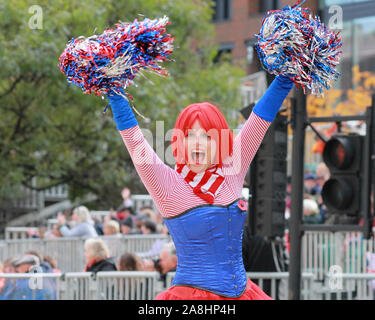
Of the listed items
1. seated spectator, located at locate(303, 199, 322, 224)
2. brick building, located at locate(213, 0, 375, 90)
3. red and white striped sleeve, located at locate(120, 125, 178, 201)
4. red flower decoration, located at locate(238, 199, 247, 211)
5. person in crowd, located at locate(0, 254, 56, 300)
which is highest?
brick building, located at locate(213, 0, 375, 90)

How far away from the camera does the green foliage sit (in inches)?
588

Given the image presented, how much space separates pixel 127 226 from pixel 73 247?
3.01 feet

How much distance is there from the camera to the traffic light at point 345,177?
7395mm

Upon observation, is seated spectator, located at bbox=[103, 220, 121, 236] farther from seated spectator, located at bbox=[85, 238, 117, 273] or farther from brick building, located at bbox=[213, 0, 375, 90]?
brick building, located at bbox=[213, 0, 375, 90]

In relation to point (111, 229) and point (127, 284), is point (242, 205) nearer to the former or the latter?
point (127, 284)

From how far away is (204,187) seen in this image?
150 inches

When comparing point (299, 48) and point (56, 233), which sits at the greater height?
point (299, 48)

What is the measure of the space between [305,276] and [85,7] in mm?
8816

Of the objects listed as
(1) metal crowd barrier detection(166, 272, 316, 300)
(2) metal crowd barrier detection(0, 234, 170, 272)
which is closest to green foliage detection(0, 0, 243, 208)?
(2) metal crowd barrier detection(0, 234, 170, 272)

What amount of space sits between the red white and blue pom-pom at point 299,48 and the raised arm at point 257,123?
→ 122 mm

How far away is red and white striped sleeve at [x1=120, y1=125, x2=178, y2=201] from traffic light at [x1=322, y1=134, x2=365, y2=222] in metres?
3.86

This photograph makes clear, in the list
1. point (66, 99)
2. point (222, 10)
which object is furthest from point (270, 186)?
point (222, 10)

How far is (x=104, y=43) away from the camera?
11.3 ft

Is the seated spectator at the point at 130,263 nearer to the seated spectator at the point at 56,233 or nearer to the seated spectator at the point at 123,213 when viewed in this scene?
the seated spectator at the point at 56,233
